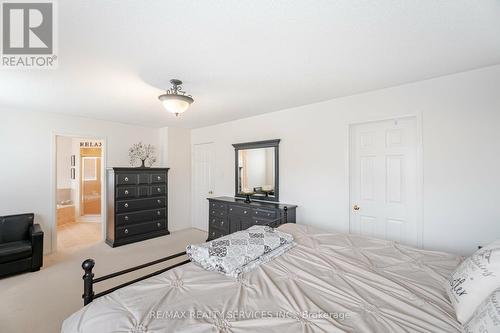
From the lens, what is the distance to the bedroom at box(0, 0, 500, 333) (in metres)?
1.46

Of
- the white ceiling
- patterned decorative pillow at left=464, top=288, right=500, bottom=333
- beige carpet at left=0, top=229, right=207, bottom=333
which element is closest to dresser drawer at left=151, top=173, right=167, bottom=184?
beige carpet at left=0, top=229, right=207, bottom=333

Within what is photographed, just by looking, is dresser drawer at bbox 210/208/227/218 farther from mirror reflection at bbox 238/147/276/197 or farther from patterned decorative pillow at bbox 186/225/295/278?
patterned decorative pillow at bbox 186/225/295/278

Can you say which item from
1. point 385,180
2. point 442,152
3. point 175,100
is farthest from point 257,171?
point 442,152

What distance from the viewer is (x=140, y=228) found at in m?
4.46

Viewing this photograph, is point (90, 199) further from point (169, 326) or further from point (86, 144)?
point (169, 326)

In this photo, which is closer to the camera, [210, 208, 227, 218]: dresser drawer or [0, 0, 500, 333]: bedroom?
[0, 0, 500, 333]: bedroom

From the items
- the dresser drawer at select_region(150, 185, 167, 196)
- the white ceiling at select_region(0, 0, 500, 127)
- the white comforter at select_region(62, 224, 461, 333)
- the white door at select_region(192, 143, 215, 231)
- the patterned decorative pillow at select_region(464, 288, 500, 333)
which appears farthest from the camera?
the white door at select_region(192, 143, 215, 231)

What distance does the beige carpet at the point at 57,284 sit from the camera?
7.04 feet

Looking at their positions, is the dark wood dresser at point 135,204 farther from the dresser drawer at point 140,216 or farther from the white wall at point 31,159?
the white wall at point 31,159

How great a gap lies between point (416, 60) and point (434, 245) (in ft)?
6.53

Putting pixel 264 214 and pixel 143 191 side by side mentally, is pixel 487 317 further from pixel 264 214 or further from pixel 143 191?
pixel 143 191

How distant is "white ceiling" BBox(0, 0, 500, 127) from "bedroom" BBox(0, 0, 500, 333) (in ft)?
0.04

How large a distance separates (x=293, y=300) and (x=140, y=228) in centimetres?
412

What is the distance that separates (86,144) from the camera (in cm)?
635
